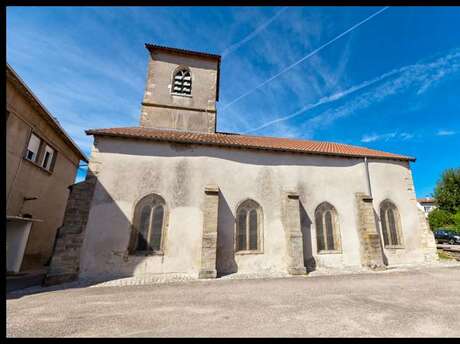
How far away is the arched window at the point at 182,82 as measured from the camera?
47.0 ft

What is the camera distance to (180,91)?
1436 cm

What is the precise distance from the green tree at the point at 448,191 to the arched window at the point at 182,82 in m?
33.7

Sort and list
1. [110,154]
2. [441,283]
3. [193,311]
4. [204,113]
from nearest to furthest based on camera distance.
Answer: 1. [193,311]
2. [441,283]
3. [110,154]
4. [204,113]

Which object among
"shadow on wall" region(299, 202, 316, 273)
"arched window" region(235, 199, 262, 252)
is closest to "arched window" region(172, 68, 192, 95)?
"arched window" region(235, 199, 262, 252)

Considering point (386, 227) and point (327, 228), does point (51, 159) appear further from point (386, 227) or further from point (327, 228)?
point (386, 227)

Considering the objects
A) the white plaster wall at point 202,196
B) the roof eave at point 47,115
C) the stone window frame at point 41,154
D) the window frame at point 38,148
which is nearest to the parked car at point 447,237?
the white plaster wall at point 202,196

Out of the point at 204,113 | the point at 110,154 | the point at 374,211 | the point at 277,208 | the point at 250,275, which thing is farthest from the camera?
the point at 204,113

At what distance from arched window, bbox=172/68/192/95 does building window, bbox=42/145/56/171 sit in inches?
321

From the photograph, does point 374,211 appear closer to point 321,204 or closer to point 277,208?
point 321,204

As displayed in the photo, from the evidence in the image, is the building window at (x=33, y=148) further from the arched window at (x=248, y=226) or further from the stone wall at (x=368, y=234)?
the stone wall at (x=368, y=234)

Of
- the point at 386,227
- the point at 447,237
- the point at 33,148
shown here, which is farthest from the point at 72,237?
the point at 447,237
